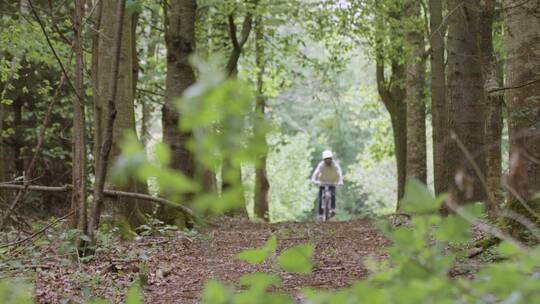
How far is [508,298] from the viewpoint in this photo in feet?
5.90

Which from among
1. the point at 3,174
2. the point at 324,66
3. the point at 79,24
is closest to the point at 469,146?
the point at 79,24

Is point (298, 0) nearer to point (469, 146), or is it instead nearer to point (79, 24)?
point (469, 146)

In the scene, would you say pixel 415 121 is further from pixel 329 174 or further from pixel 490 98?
pixel 490 98

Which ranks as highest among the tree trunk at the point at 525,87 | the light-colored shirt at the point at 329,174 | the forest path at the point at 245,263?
the tree trunk at the point at 525,87

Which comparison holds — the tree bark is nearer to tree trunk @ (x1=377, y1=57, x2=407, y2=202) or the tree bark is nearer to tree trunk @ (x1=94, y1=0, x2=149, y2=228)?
tree trunk @ (x1=94, y1=0, x2=149, y2=228)

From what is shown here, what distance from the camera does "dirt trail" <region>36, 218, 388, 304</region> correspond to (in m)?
6.17

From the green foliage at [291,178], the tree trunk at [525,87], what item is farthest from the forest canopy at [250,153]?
the green foliage at [291,178]

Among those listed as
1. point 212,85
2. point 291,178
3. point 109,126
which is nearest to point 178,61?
point 109,126

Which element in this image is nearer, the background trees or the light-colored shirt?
the background trees

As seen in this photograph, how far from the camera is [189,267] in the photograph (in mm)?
7828

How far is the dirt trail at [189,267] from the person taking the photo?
617cm

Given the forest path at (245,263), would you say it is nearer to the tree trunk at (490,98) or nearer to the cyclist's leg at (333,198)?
the tree trunk at (490,98)

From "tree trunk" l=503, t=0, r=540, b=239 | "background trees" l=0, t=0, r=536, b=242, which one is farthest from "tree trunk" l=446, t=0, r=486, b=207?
"tree trunk" l=503, t=0, r=540, b=239

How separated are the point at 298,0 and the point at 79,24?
14535 millimetres
